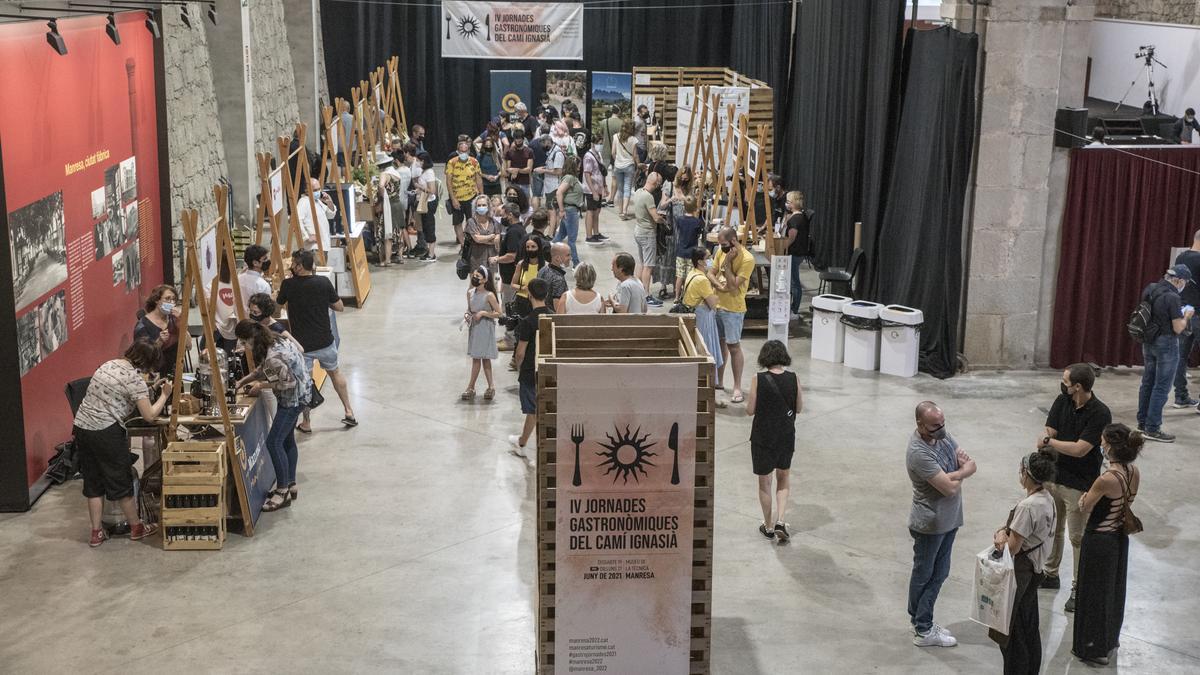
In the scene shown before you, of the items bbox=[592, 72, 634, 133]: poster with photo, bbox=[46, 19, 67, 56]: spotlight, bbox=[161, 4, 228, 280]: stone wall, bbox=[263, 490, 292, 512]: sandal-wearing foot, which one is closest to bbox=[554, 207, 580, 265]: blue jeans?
bbox=[161, 4, 228, 280]: stone wall

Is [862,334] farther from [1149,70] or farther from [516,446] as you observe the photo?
[1149,70]

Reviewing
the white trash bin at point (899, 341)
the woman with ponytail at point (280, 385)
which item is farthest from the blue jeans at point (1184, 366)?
the woman with ponytail at point (280, 385)

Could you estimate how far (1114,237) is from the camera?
11922 millimetres

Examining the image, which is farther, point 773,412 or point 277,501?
point 277,501

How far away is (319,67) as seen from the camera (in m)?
24.3

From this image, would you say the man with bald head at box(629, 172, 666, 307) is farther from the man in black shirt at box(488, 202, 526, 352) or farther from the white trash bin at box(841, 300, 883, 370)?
the white trash bin at box(841, 300, 883, 370)

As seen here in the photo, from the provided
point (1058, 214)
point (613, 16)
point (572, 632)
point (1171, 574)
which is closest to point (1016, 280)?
point (1058, 214)

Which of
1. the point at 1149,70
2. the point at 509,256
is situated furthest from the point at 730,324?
the point at 1149,70

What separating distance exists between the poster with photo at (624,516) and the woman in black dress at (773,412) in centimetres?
201

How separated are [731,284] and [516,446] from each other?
7.37 ft

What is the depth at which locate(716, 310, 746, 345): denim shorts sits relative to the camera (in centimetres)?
1073

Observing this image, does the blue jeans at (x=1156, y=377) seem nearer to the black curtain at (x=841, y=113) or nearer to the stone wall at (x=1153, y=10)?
the black curtain at (x=841, y=113)

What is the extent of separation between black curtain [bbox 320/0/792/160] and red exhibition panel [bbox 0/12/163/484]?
13.5 metres

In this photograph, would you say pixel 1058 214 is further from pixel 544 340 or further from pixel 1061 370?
pixel 544 340
